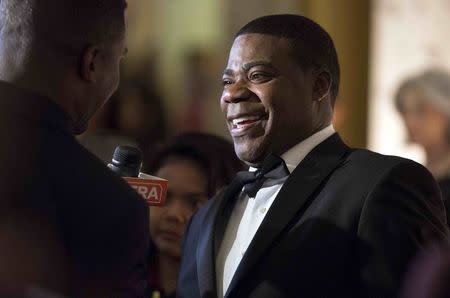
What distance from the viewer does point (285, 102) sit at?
2.65 meters

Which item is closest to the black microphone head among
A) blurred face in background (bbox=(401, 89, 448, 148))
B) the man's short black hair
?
the man's short black hair

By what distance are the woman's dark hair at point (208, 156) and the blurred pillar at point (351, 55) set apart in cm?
329

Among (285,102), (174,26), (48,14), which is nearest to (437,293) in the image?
(48,14)

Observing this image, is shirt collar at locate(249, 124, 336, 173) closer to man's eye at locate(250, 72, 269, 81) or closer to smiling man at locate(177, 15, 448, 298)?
smiling man at locate(177, 15, 448, 298)

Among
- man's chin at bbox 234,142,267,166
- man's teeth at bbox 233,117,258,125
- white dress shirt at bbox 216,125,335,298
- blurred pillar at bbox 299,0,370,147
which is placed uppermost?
man's teeth at bbox 233,117,258,125

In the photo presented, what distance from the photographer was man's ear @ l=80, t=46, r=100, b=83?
215 centimetres

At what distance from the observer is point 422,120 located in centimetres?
509

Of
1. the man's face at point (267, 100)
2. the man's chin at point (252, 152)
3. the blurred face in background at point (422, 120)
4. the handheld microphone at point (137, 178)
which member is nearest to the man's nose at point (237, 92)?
the man's face at point (267, 100)

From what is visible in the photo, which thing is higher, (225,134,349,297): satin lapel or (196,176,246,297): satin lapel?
(225,134,349,297): satin lapel

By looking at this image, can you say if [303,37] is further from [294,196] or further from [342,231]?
[342,231]

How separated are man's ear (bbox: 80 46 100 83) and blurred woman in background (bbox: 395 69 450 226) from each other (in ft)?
8.62

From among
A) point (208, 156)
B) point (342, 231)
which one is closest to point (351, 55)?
point (208, 156)

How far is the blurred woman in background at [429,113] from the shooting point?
483 centimetres

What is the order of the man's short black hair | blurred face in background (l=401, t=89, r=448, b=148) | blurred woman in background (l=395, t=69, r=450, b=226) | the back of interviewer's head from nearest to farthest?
the back of interviewer's head
the man's short black hair
blurred woman in background (l=395, t=69, r=450, b=226)
blurred face in background (l=401, t=89, r=448, b=148)
